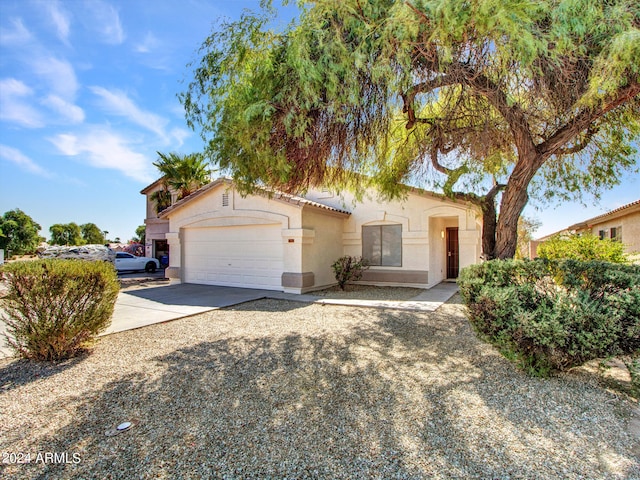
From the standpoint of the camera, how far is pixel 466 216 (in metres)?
12.2

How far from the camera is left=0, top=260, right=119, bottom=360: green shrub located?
A: 4824mm

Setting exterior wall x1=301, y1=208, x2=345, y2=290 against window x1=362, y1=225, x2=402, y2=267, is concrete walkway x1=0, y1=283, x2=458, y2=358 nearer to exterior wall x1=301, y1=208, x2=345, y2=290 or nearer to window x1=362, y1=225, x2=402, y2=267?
exterior wall x1=301, y1=208, x2=345, y2=290

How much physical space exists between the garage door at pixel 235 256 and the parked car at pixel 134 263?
899 centimetres

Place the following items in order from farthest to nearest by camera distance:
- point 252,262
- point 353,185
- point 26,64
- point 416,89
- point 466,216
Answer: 1. point 252,262
2. point 466,216
3. point 353,185
4. point 26,64
5. point 416,89

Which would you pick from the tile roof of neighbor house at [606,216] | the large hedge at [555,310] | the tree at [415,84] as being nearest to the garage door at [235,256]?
the tree at [415,84]

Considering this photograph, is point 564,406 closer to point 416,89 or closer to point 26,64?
point 416,89

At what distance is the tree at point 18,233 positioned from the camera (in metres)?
32.6

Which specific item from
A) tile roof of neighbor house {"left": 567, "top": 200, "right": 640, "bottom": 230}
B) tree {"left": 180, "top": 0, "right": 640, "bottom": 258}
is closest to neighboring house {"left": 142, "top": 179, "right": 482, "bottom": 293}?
tree {"left": 180, "top": 0, "right": 640, "bottom": 258}

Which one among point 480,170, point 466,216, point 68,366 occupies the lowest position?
point 68,366

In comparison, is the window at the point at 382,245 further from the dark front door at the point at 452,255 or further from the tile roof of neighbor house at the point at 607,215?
the tile roof of neighbor house at the point at 607,215

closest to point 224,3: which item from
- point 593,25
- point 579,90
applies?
point 593,25

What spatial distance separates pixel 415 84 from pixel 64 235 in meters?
53.6

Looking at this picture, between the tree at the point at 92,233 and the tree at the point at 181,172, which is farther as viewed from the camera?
the tree at the point at 92,233

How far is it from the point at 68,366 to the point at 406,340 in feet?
18.6
